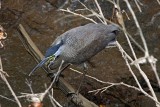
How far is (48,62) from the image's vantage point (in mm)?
2145

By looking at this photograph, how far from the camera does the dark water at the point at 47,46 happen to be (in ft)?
9.96

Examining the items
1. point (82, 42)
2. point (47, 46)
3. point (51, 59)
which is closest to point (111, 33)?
point (82, 42)

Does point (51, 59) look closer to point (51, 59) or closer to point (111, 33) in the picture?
point (51, 59)

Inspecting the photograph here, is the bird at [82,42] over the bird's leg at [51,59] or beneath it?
beneath

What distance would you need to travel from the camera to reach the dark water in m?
3.04

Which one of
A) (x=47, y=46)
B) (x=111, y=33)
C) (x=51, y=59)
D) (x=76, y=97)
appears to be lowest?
(x=76, y=97)

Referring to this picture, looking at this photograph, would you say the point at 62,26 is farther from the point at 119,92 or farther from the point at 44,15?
the point at 119,92

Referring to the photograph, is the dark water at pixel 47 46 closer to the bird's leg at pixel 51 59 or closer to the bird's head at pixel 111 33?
the bird's head at pixel 111 33

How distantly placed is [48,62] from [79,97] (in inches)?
16.0

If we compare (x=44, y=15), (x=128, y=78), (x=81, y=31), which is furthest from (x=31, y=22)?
(x=81, y=31)

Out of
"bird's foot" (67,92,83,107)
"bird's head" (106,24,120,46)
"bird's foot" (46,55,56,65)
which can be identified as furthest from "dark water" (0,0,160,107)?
"bird's foot" (46,55,56,65)

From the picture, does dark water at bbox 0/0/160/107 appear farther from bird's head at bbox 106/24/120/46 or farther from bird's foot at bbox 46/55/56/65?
bird's foot at bbox 46/55/56/65

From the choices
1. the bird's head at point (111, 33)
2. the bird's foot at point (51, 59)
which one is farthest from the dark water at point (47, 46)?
the bird's foot at point (51, 59)

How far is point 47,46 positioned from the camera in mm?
3225
